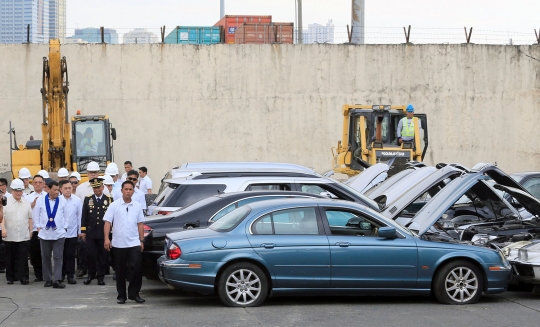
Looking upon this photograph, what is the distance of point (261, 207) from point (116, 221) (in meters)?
1.89

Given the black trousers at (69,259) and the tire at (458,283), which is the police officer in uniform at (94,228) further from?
the tire at (458,283)

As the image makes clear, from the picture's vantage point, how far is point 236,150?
3178 cm

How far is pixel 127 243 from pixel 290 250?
2.11 meters

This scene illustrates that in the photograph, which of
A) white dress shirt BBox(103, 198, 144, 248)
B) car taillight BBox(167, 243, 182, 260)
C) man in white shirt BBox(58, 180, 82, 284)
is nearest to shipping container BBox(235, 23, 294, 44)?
man in white shirt BBox(58, 180, 82, 284)

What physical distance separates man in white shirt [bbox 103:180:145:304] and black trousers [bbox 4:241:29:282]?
9.74 ft

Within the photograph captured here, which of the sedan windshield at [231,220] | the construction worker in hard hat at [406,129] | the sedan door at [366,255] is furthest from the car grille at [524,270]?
the construction worker in hard hat at [406,129]

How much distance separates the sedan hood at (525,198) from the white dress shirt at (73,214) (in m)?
6.43

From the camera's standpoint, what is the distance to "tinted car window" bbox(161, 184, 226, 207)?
1257 centimetres

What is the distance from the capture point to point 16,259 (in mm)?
13445

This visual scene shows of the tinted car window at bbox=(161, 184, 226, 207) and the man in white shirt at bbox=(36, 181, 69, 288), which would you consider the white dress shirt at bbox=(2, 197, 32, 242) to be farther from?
the tinted car window at bbox=(161, 184, 226, 207)

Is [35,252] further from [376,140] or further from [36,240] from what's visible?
[376,140]

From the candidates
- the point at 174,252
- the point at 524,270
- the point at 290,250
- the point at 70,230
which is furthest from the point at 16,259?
the point at 524,270

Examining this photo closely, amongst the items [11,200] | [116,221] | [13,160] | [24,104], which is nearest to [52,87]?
[13,160]

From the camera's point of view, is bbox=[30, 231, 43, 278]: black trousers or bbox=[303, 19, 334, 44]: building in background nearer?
bbox=[30, 231, 43, 278]: black trousers
